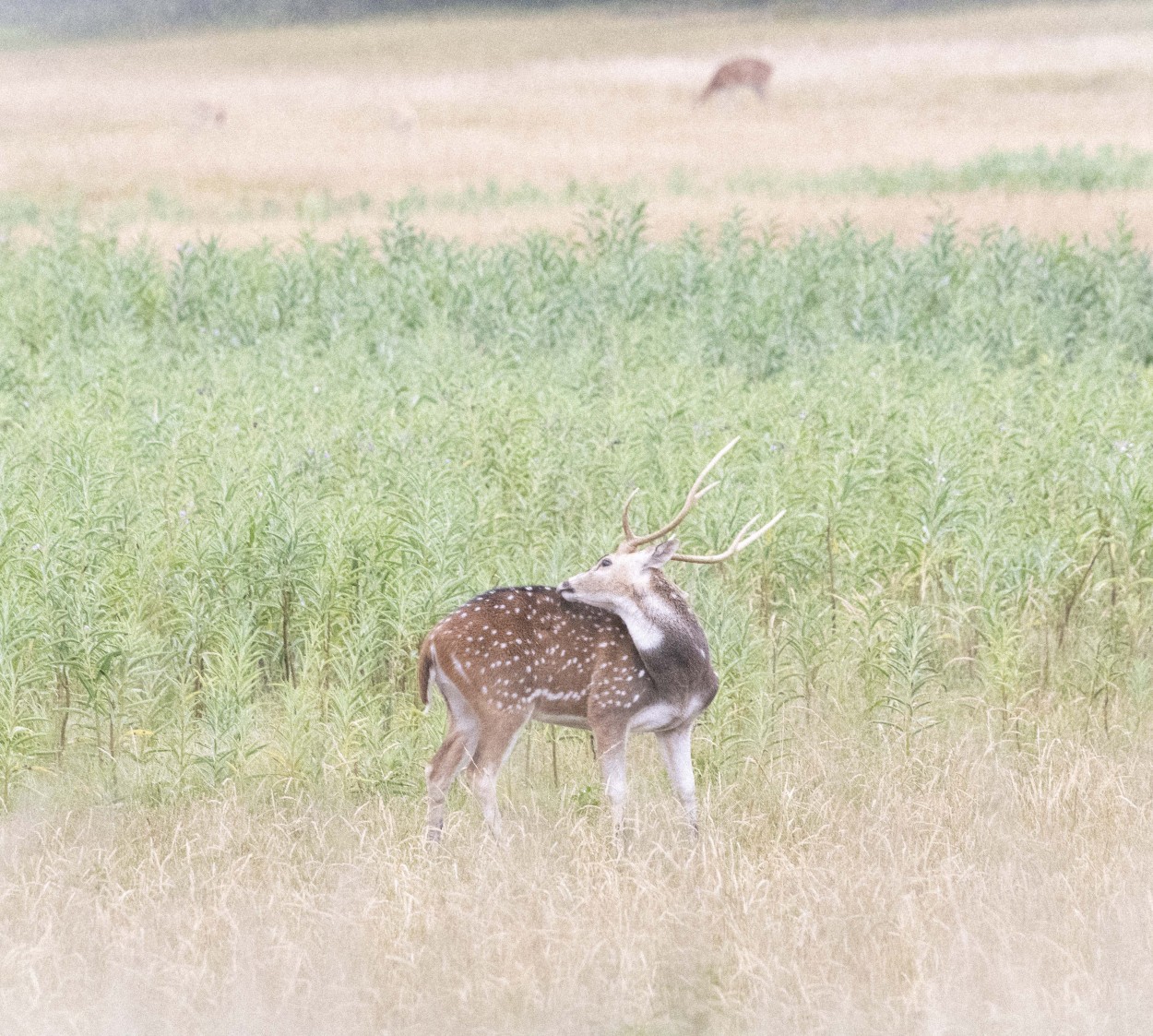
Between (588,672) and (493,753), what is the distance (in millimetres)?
445

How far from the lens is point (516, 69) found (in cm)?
7156

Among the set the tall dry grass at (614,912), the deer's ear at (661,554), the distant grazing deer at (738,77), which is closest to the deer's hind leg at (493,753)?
the tall dry grass at (614,912)

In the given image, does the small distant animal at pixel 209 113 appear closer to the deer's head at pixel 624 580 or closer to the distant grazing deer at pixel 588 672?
the distant grazing deer at pixel 588 672

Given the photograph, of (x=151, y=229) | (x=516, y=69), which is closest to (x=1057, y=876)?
(x=151, y=229)

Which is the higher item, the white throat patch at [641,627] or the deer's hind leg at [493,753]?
the white throat patch at [641,627]

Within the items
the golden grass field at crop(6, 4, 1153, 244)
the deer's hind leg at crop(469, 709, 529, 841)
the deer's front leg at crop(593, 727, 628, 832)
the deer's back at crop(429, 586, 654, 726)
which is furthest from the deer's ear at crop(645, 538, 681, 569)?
the golden grass field at crop(6, 4, 1153, 244)

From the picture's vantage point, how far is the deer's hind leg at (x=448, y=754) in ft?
21.7

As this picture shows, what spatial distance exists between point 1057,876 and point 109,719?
3.77 m

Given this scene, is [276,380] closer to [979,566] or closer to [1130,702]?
[979,566]

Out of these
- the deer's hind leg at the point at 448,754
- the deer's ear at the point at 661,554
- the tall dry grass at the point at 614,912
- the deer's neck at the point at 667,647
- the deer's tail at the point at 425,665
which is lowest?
the tall dry grass at the point at 614,912

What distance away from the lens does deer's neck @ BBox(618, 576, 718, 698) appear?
21.3ft

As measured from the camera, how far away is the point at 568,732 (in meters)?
7.93

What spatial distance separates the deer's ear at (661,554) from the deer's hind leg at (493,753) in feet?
2.32

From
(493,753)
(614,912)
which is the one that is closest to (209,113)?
(493,753)
